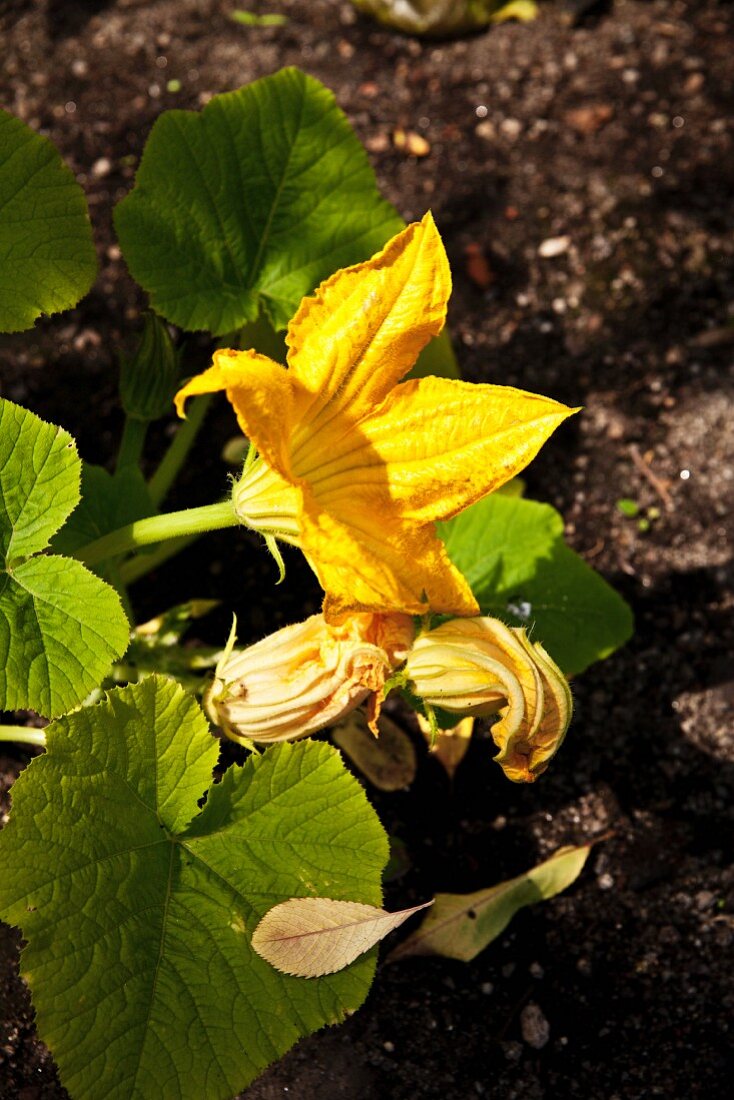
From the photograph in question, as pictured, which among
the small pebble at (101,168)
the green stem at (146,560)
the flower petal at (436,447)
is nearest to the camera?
the flower petal at (436,447)

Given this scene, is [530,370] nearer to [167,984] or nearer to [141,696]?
[141,696]

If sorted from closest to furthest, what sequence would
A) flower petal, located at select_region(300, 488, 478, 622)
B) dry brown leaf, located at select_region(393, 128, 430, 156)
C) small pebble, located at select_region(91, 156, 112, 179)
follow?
flower petal, located at select_region(300, 488, 478, 622) → small pebble, located at select_region(91, 156, 112, 179) → dry brown leaf, located at select_region(393, 128, 430, 156)

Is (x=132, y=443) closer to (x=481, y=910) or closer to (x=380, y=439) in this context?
(x=380, y=439)

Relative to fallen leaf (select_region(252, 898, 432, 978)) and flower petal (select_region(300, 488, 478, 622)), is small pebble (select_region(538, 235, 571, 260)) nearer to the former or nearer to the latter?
flower petal (select_region(300, 488, 478, 622))

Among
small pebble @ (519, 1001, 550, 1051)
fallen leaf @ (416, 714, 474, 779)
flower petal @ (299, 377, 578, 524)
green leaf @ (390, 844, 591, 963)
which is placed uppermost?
flower petal @ (299, 377, 578, 524)

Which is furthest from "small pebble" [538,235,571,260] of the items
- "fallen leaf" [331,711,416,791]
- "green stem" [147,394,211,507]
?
"fallen leaf" [331,711,416,791]

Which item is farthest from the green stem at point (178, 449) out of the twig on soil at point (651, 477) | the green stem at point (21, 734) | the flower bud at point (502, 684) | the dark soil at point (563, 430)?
the twig on soil at point (651, 477)

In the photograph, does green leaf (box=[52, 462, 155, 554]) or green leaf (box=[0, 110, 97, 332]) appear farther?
green leaf (box=[52, 462, 155, 554])

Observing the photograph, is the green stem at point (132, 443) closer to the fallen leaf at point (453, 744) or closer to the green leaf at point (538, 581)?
the green leaf at point (538, 581)
